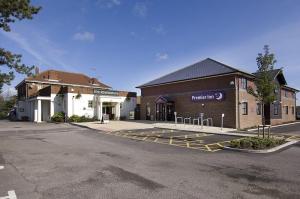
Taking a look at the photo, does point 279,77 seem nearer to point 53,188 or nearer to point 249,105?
point 249,105

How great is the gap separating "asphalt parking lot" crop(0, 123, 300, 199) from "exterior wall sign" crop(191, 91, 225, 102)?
14037 mm

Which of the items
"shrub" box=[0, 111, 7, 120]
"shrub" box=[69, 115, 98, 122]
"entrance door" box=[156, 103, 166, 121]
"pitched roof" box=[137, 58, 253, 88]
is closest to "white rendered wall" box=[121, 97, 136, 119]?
"pitched roof" box=[137, 58, 253, 88]

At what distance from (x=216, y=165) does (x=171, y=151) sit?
3.03m

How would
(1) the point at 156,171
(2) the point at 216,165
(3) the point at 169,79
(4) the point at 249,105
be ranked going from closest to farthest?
(1) the point at 156,171
(2) the point at 216,165
(4) the point at 249,105
(3) the point at 169,79

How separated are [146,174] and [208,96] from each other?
790 inches

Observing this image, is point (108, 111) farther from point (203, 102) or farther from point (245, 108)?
point (245, 108)

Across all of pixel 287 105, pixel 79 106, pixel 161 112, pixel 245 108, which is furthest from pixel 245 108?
pixel 79 106

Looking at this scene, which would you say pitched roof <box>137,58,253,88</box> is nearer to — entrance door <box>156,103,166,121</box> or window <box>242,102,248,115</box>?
entrance door <box>156,103,166,121</box>

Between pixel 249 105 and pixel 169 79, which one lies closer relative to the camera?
pixel 249 105

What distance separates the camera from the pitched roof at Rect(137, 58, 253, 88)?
25.7 meters

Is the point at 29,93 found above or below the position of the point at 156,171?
above

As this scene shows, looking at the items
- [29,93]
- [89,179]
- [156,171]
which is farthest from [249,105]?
[29,93]

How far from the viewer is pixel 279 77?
34.0 m

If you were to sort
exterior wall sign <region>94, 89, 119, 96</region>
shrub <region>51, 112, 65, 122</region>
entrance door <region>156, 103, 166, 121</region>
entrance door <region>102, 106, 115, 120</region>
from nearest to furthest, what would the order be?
shrub <region>51, 112, 65, 122</region>
entrance door <region>156, 103, 166, 121</region>
exterior wall sign <region>94, 89, 119, 96</region>
entrance door <region>102, 106, 115, 120</region>
